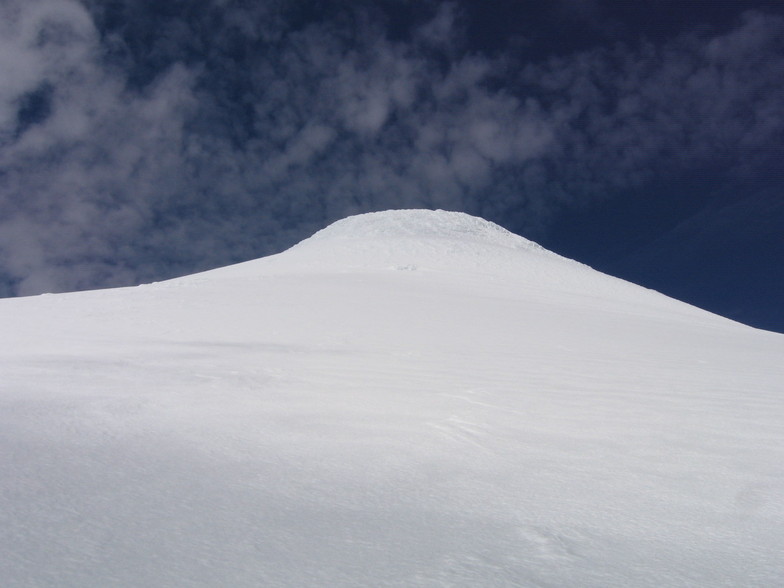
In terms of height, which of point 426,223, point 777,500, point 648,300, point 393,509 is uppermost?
point 426,223

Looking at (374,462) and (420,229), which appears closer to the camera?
(374,462)

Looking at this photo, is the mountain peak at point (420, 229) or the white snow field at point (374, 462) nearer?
the white snow field at point (374, 462)

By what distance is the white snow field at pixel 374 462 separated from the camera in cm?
175

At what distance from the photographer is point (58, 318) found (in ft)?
27.0

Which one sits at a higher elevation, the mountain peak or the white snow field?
the mountain peak

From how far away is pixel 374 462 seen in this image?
8.98 ft

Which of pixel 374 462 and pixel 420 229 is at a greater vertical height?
pixel 420 229

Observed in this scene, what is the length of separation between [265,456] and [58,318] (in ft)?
22.7

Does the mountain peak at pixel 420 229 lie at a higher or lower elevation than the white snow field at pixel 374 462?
higher

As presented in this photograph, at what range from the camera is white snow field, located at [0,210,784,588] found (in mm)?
1752

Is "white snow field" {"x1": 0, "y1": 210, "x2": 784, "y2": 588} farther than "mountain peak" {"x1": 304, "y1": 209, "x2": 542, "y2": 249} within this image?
No

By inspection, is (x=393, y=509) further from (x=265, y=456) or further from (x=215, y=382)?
(x=215, y=382)

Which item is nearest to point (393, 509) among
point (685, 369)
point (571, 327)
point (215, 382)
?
point (215, 382)

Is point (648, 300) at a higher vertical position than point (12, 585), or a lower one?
higher
